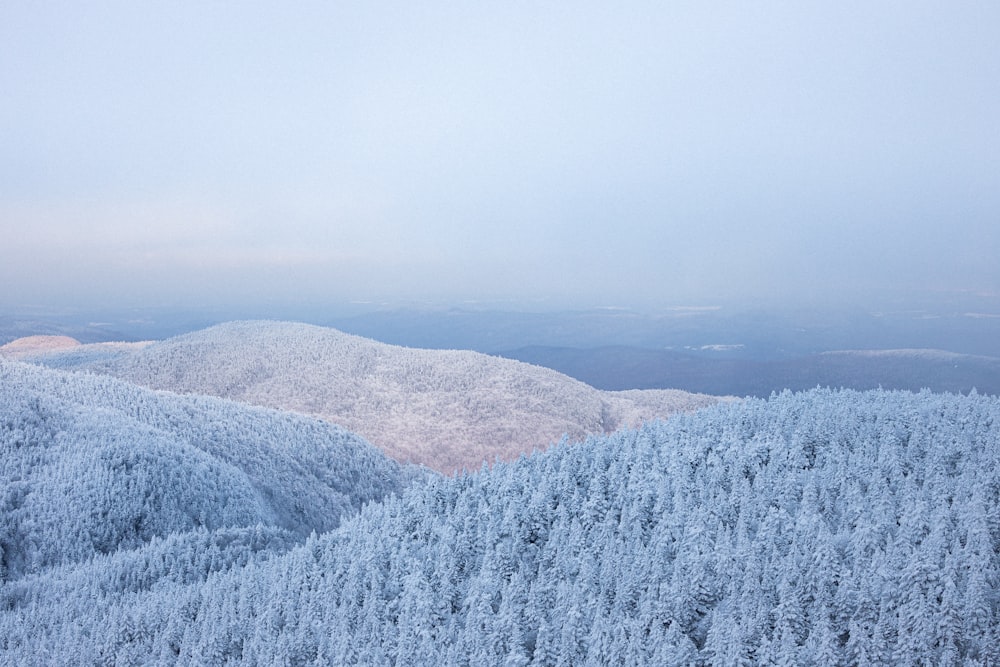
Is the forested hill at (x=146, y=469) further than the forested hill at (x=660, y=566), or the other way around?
the forested hill at (x=146, y=469)

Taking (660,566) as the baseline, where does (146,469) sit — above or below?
below

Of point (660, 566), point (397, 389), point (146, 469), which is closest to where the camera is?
point (660, 566)

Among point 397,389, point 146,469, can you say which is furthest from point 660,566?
point 397,389

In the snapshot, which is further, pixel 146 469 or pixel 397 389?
pixel 397 389

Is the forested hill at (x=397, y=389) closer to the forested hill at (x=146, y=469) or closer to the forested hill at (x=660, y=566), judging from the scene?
the forested hill at (x=146, y=469)

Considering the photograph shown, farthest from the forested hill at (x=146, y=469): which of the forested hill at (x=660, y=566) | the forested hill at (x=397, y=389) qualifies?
the forested hill at (x=660, y=566)

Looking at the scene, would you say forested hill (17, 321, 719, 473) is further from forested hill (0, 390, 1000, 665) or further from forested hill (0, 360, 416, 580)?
forested hill (0, 390, 1000, 665)

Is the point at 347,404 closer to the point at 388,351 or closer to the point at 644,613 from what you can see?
the point at 388,351

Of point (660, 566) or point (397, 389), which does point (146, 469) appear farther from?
point (397, 389)
